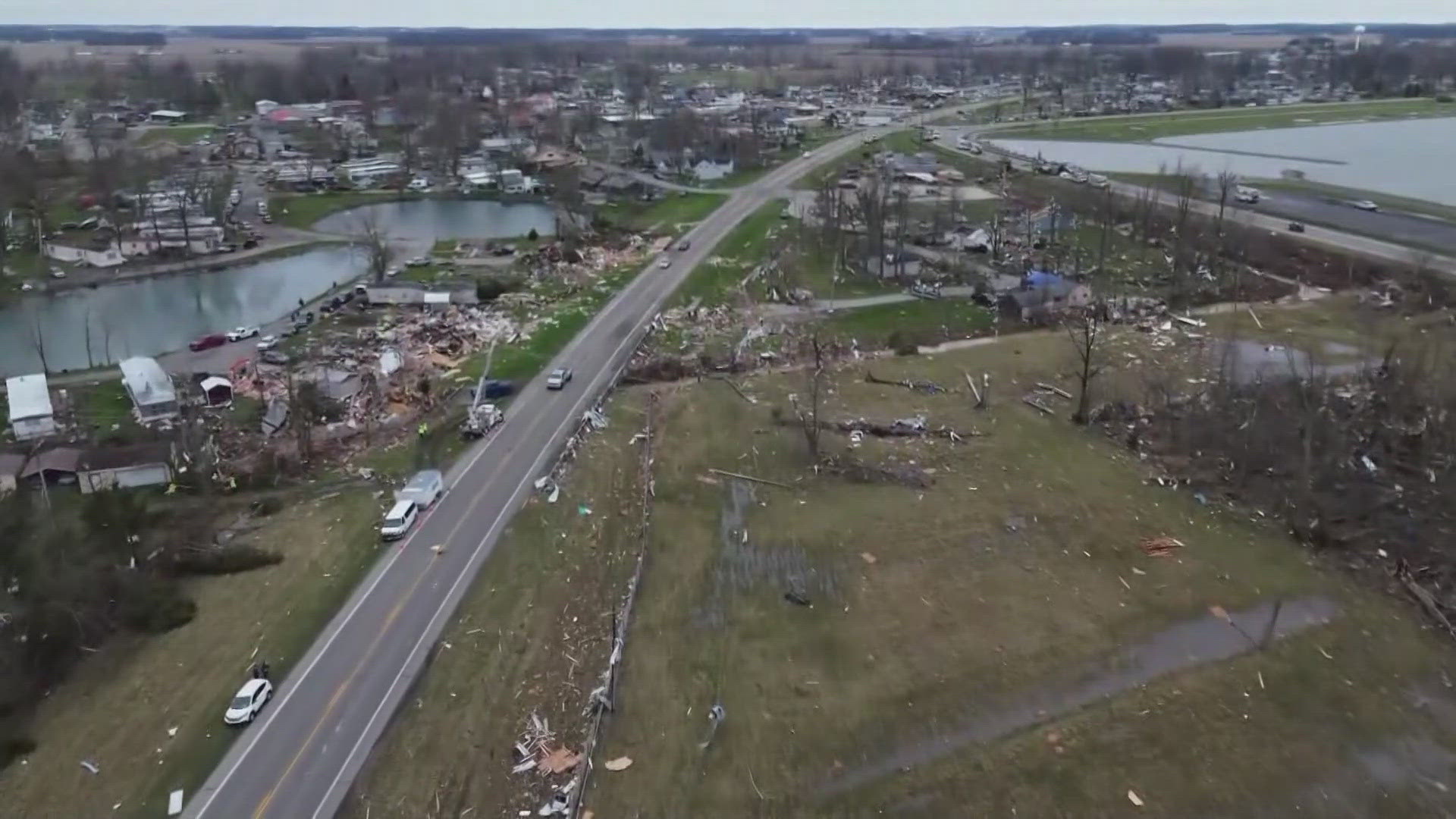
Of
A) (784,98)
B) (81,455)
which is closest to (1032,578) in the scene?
(81,455)

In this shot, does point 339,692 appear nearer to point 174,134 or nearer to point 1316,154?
point 1316,154

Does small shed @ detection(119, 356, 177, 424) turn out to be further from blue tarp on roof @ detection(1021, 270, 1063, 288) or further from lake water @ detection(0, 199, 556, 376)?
blue tarp on roof @ detection(1021, 270, 1063, 288)

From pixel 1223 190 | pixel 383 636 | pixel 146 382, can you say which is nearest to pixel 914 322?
pixel 1223 190

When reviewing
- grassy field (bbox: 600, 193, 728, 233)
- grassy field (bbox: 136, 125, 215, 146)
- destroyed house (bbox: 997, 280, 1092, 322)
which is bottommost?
destroyed house (bbox: 997, 280, 1092, 322)

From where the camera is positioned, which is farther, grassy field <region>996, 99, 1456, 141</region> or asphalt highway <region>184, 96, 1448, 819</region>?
grassy field <region>996, 99, 1456, 141</region>

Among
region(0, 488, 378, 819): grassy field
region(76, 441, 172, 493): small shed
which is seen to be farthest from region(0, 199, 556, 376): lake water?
region(0, 488, 378, 819): grassy field

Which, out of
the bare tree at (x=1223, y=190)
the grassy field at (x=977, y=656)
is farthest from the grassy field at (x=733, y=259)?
the bare tree at (x=1223, y=190)

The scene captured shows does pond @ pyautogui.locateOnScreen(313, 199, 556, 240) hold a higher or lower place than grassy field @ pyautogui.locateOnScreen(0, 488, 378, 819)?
higher
